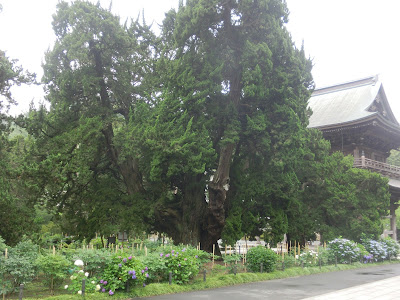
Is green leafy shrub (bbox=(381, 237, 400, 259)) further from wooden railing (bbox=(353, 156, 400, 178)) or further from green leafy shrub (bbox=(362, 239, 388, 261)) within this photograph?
wooden railing (bbox=(353, 156, 400, 178))

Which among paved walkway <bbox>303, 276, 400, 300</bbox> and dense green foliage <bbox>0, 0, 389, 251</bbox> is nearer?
paved walkway <bbox>303, 276, 400, 300</bbox>

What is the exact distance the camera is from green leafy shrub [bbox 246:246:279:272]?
13617mm

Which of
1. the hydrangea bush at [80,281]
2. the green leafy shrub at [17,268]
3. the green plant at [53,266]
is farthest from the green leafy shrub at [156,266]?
the green leafy shrub at [17,268]

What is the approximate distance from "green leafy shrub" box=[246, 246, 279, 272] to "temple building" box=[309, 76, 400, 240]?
37.5 ft

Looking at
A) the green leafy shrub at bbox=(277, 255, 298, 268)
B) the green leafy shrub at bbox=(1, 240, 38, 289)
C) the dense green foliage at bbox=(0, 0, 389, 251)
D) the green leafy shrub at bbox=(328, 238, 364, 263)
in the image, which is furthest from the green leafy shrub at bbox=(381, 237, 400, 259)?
the green leafy shrub at bbox=(1, 240, 38, 289)

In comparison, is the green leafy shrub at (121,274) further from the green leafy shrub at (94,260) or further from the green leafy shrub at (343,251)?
the green leafy shrub at (343,251)

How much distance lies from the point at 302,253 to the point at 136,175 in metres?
8.40

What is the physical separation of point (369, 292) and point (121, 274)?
696 centimetres

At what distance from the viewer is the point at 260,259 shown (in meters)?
13.6

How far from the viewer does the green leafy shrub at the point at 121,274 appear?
923cm

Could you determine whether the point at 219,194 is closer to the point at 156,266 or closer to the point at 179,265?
the point at 179,265

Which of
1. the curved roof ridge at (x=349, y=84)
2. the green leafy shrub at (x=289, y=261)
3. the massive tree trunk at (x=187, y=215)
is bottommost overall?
the green leafy shrub at (x=289, y=261)

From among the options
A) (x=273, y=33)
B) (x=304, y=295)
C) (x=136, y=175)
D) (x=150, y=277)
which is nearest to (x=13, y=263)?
(x=150, y=277)

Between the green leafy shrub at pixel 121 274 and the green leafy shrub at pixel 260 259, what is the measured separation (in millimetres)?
5236
